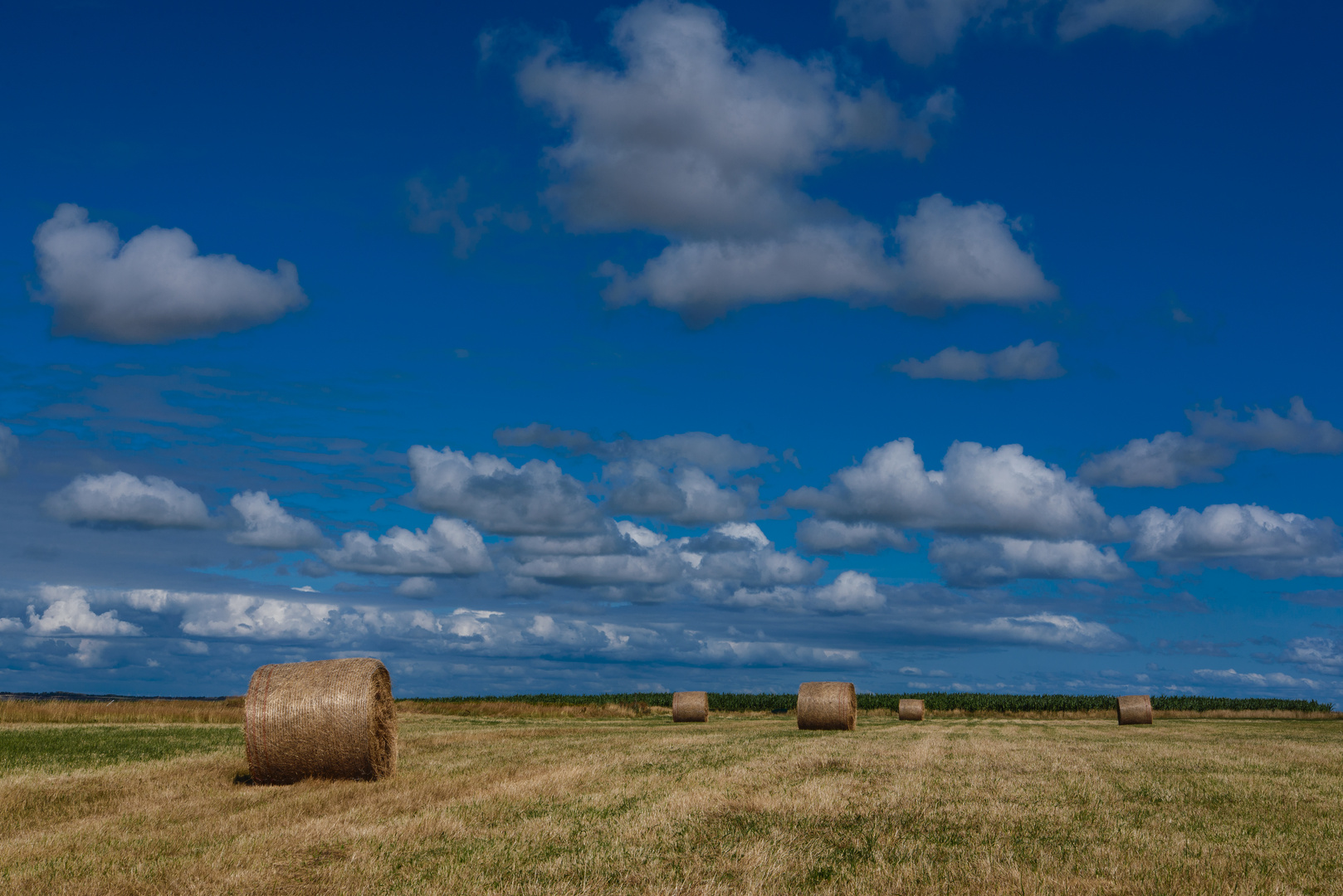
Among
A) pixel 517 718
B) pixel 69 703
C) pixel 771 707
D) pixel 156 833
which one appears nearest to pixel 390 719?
pixel 156 833

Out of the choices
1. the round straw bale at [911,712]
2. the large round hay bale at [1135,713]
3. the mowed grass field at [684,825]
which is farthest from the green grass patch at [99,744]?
the large round hay bale at [1135,713]

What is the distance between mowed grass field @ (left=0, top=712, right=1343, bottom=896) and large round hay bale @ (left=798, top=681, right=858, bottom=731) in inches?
472

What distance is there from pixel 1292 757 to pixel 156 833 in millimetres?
23118

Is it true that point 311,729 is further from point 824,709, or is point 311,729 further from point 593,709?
point 593,709

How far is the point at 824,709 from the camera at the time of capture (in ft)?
108

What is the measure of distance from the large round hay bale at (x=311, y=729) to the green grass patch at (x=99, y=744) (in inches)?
178

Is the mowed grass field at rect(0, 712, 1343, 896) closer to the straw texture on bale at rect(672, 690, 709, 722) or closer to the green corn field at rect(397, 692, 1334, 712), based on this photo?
the straw texture on bale at rect(672, 690, 709, 722)

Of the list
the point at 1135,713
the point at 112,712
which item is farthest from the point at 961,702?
the point at 112,712

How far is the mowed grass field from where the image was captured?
28.2 ft

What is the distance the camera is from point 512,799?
13.3 m

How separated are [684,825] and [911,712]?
38.4 meters

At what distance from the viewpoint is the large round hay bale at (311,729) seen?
16.1m

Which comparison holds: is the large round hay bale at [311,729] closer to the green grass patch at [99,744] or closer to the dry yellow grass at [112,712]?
the green grass patch at [99,744]

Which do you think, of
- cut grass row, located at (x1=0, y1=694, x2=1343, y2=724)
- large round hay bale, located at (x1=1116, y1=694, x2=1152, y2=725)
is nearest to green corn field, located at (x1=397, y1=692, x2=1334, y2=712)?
cut grass row, located at (x1=0, y1=694, x2=1343, y2=724)
